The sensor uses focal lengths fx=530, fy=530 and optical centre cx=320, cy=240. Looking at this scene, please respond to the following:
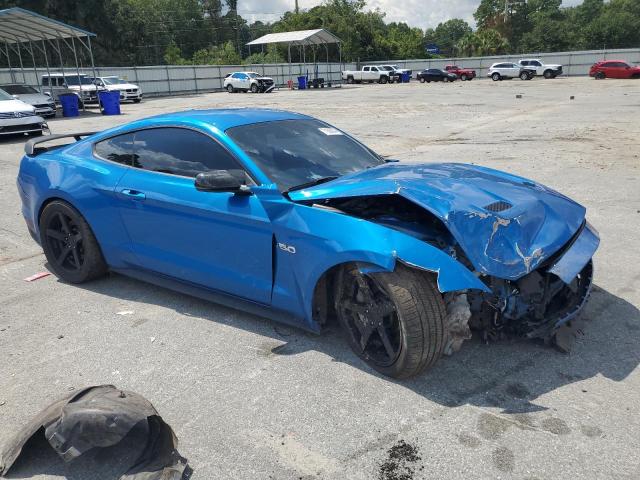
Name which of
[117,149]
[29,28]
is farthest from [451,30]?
[117,149]

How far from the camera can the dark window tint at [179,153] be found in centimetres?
371

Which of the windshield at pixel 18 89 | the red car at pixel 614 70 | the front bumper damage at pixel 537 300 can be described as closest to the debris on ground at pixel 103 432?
the front bumper damage at pixel 537 300

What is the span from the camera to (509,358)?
329 cm

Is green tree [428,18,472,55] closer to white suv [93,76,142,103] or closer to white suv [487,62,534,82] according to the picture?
white suv [487,62,534,82]

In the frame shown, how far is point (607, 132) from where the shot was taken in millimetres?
13297

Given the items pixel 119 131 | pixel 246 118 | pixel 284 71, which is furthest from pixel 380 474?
pixel 284 71

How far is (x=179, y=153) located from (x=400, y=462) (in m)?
2.63

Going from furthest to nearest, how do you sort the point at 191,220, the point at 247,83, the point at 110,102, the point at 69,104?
the point at 247,83, the point at 110,102, the point at 69,104, the point at 191,220

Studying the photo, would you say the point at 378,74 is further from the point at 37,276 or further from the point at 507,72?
the point at 37,276

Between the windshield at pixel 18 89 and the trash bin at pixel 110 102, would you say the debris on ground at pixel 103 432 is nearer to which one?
the windshield at pixel 18 89

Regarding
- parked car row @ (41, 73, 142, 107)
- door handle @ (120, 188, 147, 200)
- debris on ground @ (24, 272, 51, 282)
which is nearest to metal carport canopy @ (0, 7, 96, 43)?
parked car row @ (41, 73, 142, 107)

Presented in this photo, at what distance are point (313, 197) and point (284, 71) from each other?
155ft

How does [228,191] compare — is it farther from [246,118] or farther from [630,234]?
[630,234]

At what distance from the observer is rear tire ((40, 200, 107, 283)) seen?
14.6ft
